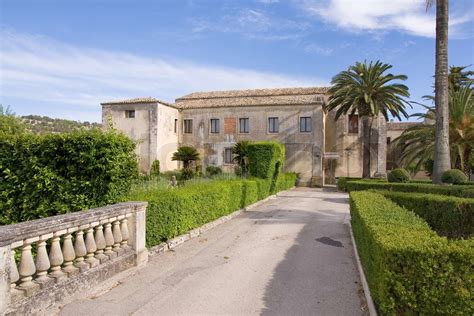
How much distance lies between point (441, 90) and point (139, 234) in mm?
13834

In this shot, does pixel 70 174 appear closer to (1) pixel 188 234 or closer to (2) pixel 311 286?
(1) pixel 188 234

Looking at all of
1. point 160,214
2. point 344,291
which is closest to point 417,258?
point 344,291

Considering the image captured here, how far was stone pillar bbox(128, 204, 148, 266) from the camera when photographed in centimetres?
606

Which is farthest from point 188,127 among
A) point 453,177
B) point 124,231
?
point 124,231

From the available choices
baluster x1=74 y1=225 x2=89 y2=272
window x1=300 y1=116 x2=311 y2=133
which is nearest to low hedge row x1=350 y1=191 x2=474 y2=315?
baluster x1=74 y1=225 x2=89 y2=272

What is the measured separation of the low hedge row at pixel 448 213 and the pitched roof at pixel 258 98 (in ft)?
75.3

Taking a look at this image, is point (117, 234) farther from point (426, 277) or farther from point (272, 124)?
point (272, 124)

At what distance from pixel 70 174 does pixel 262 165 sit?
40.3 ft

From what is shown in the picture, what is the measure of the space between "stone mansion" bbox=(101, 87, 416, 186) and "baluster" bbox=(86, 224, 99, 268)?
26.7 m

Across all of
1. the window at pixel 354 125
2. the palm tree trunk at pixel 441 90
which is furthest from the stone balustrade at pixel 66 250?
the window at pixel 354 125

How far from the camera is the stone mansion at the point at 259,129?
1251 inches

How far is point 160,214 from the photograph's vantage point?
280 inches

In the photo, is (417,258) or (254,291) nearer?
(417,258)

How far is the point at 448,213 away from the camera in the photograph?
28.9ft
